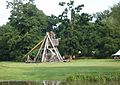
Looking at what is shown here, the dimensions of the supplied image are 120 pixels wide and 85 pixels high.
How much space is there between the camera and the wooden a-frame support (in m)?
80.2

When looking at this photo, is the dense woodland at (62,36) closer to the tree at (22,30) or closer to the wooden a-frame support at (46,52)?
the tree at (22,30)

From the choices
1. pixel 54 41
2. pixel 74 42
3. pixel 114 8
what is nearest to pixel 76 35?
pixel 74 42

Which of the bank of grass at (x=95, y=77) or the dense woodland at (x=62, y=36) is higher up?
the dense woodland at (x=62, y=36)

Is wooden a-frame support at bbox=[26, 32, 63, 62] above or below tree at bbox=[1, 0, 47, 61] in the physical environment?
below

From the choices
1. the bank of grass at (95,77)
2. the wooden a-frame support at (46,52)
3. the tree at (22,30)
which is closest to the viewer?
the bank of grass at (95,77)

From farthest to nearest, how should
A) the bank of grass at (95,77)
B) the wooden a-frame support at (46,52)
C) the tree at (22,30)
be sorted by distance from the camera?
the tree at (22,30), the wooden a-frame support at (46,52), the bank of grass at (95,77)

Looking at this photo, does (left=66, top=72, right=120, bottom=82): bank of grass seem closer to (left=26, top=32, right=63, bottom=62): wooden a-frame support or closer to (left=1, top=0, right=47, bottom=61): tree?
(left=26, top=32, right=63, bottom=62): wooden a-frame support

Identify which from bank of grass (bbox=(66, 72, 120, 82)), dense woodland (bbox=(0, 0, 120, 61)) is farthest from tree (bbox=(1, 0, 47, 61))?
bank of grass (bbox=(66, 72, 120, 82))

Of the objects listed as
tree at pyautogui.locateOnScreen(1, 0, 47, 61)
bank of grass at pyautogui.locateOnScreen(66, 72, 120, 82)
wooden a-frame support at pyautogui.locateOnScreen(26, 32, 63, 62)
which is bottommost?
bank of grass at pyautogui.locateOnScreen(66, 72, 120, 82)

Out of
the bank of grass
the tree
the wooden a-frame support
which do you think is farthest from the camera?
the tree

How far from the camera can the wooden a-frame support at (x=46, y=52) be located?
80250 mm

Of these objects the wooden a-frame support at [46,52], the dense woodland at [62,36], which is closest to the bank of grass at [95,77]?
the wooden a-frame support at [46,52]

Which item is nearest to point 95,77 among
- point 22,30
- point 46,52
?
point 46,52

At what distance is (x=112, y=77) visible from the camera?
32531mm
